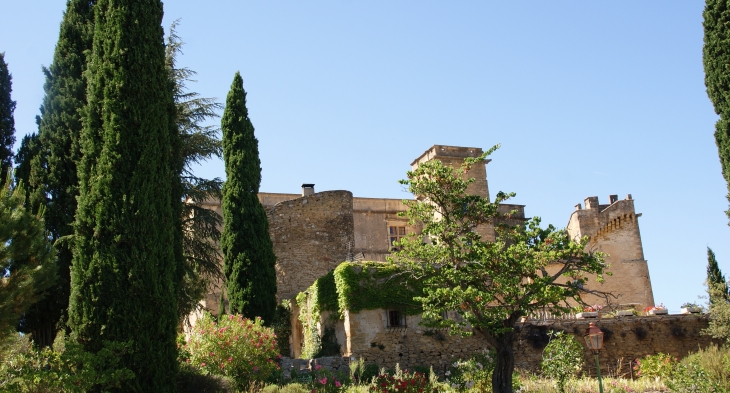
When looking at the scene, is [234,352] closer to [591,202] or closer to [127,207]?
[127,207]

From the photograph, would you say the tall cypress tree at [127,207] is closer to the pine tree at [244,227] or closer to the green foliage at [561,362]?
the pine tree at [244,227]

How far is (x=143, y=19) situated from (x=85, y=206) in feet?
12.7

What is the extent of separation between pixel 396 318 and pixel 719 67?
10.4m

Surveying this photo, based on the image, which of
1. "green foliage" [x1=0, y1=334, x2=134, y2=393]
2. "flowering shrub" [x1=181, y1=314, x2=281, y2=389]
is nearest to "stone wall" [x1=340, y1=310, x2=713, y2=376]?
"flowering shrub" [x1=181, y1=314, x2=281, y2=389]

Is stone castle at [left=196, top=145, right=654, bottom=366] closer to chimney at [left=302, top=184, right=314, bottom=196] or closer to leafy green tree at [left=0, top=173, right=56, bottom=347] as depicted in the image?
chimney at [left=302, top=184, right=314, bottom=196]

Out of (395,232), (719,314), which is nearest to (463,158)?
(395,232)

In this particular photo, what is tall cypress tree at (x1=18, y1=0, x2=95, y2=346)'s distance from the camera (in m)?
12.2

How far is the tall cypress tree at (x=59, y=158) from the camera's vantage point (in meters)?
12.2

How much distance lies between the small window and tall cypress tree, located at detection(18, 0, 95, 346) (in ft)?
29.6

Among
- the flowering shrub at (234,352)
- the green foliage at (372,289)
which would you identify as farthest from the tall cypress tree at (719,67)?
the flowering shrub at (234,352)

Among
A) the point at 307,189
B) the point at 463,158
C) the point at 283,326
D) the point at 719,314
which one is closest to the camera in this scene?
the point at 719,314

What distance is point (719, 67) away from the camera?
640 inches

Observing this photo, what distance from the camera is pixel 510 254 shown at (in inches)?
559

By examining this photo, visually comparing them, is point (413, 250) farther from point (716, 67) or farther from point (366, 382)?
point (716, 67)
